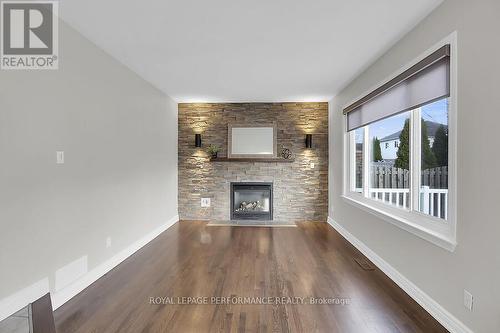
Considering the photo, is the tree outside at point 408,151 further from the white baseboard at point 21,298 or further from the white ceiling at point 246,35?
the white baseboard at point 21,298

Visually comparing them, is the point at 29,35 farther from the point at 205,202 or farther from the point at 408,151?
the point at 205,202

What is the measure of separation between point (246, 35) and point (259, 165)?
10.8ft

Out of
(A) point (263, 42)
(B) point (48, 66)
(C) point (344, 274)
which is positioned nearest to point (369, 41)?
(A) point (263, 42)

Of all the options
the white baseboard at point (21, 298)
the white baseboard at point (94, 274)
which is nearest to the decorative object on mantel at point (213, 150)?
the white baseboard at point (94, 274)

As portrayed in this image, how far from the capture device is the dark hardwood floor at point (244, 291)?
6.79 feet

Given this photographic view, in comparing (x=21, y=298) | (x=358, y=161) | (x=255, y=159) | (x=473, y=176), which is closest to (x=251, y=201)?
(x=255, y=159)

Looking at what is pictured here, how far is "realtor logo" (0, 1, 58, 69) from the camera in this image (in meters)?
2.04

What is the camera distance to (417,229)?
2336mm

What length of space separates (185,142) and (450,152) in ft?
15.6

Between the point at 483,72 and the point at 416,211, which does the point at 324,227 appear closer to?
the point at 416,211

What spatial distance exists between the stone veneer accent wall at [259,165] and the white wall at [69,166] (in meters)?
1.64

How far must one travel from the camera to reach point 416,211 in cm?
255

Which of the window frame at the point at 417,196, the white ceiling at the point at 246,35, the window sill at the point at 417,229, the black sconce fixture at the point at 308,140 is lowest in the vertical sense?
the window sill at the point at 417,229

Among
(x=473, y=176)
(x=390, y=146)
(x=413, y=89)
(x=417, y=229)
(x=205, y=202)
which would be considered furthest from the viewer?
(x=205, y=202)
